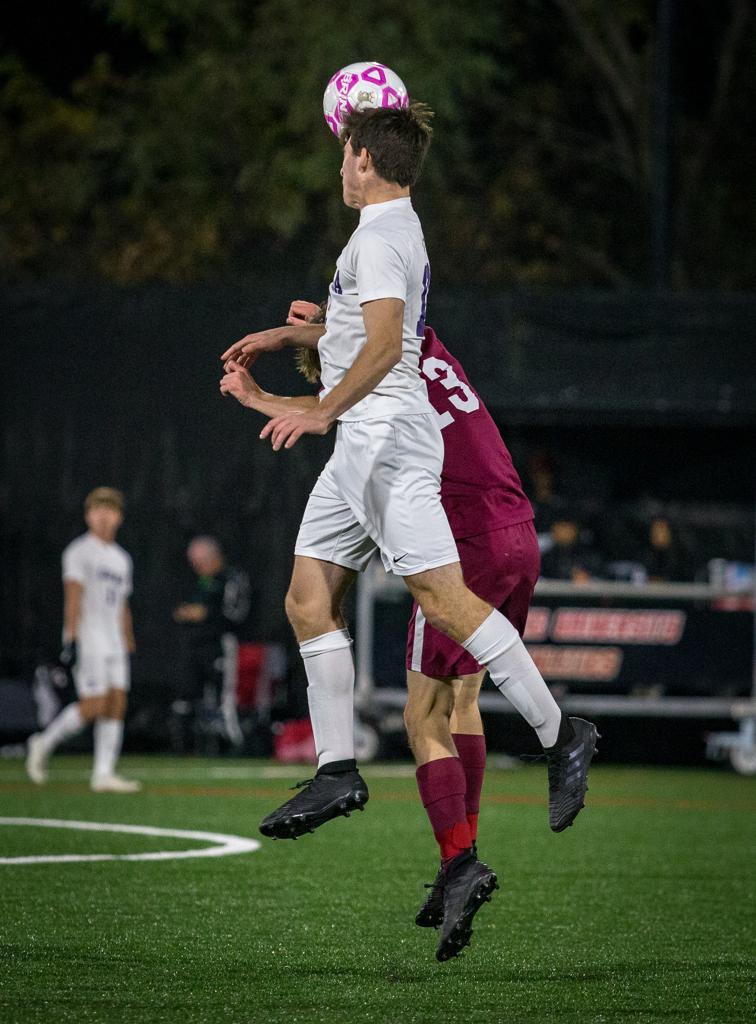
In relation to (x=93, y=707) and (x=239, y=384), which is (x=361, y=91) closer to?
(x=239, y=384)

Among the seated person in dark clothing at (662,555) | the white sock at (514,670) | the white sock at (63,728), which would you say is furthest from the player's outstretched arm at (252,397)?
the seated person in dark clothing at (662,555)

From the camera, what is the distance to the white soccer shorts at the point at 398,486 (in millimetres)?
5082

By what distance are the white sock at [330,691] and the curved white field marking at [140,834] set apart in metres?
2.63

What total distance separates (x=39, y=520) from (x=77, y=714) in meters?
3.57

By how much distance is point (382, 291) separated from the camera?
500cm

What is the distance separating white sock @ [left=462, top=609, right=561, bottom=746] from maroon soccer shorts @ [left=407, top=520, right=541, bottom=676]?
0.21 m

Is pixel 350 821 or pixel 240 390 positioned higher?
pixel 240 390

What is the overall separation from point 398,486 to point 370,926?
1769 mm

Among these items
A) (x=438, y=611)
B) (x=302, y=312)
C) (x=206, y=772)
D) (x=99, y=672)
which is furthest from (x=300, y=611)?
(x=206, y=772)

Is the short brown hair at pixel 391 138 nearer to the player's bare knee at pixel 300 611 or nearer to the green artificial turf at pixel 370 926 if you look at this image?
the player's bare knee at pixel 300 611

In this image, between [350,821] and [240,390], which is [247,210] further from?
[240,390]

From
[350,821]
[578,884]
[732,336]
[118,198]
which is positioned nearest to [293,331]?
[578,884]

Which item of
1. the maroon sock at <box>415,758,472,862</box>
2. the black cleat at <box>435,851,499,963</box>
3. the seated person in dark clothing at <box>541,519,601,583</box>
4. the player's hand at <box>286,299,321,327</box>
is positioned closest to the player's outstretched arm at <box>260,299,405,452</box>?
the player's hand at <box>286,299,321,327</box>

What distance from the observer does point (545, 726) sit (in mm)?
5285
